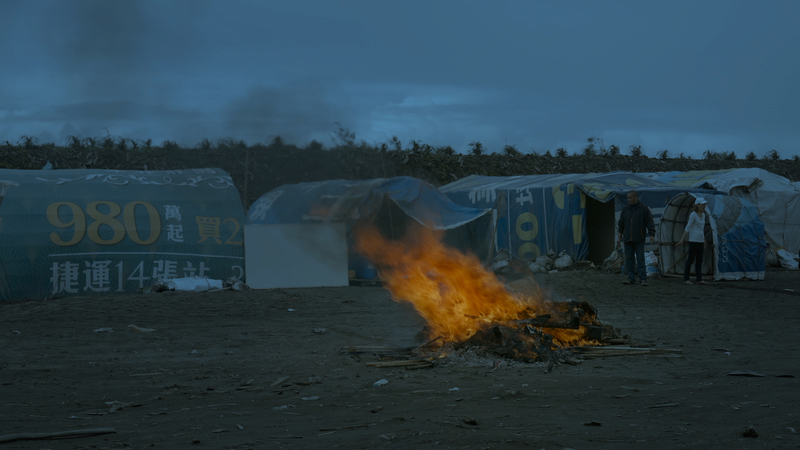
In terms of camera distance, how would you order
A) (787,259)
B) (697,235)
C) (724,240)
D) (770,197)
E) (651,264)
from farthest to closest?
(770,197)
(787,259)
(651,264)
(724,240)
(697,235)

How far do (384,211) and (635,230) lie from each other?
5.43 meters

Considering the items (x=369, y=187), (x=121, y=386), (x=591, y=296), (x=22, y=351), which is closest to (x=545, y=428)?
(x=121, y=386)

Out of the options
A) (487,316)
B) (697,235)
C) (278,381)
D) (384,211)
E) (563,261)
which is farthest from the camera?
(563,261)

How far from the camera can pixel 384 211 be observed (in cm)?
1526

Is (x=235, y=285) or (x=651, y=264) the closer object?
(x=235, y=285)

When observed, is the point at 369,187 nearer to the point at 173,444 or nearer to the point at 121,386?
the point at 121,386

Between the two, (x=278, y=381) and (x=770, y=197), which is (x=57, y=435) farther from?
(x=770, y=197)

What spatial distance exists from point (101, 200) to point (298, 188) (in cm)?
684

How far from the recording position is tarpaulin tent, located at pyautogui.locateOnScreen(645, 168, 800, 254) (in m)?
21.3

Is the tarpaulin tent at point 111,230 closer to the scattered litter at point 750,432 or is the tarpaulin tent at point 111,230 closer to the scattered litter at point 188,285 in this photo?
the scattered litter at point 188,285

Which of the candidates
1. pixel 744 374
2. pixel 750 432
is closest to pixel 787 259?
pixel 744 374

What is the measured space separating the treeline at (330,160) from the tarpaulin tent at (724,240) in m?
6.96

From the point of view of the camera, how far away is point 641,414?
478cm

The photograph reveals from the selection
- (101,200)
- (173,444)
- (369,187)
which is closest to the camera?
(173,444)
